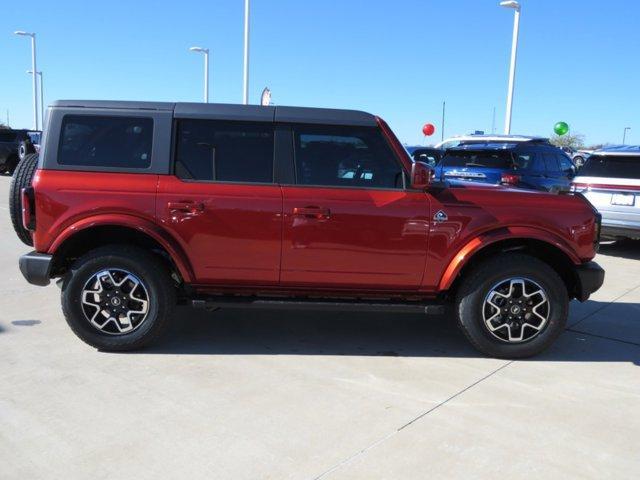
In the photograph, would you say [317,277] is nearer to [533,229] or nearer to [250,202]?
[250,202]

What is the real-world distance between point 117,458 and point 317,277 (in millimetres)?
1926

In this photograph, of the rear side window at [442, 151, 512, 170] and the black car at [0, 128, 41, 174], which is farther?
the black car at [0, 128, 41, 174]

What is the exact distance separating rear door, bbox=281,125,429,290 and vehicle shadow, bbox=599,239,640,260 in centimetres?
626

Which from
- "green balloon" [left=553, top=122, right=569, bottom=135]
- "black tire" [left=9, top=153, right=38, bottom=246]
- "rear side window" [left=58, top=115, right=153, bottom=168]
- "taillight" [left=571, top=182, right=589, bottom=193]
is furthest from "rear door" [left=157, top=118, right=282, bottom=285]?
"green balloon" [left=553, top=122, right=569, bottom=135]

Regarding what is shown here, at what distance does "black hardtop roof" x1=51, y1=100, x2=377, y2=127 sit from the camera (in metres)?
4.29

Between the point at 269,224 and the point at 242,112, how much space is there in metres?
0.87

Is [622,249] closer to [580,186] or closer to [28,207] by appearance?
[580,186]

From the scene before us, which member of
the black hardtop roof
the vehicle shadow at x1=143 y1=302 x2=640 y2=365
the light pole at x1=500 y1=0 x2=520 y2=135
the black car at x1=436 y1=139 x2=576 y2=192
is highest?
the light pole at x1=500 y1=0 x2=520 y2=135

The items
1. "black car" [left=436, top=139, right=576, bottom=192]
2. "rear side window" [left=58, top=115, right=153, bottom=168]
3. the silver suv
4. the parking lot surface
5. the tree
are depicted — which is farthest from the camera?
the tree

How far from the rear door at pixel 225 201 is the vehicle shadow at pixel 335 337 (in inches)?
23.7

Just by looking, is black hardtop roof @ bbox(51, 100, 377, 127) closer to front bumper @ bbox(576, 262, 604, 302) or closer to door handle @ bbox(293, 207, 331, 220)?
door handle @ bbox(293, 207, 331, 220)

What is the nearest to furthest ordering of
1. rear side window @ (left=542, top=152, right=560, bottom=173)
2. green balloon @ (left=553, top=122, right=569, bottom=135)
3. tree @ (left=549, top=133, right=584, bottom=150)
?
rear side window @ (left=542, top=152, right=560, bottom=173)
green balloon @ (left=553, top=122, right=569, bottom=135)
tree @ (left=549, top=133, right=584, bottom=150)

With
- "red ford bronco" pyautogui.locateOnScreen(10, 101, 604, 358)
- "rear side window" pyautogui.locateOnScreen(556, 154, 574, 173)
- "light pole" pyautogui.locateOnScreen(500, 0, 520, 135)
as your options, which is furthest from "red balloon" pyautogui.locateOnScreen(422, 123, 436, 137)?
"red ford bronco" pyautogui.locateOnScreen(10, 101, 604, 358)

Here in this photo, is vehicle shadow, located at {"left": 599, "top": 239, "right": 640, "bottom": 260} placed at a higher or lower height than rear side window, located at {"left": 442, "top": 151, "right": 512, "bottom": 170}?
lower
